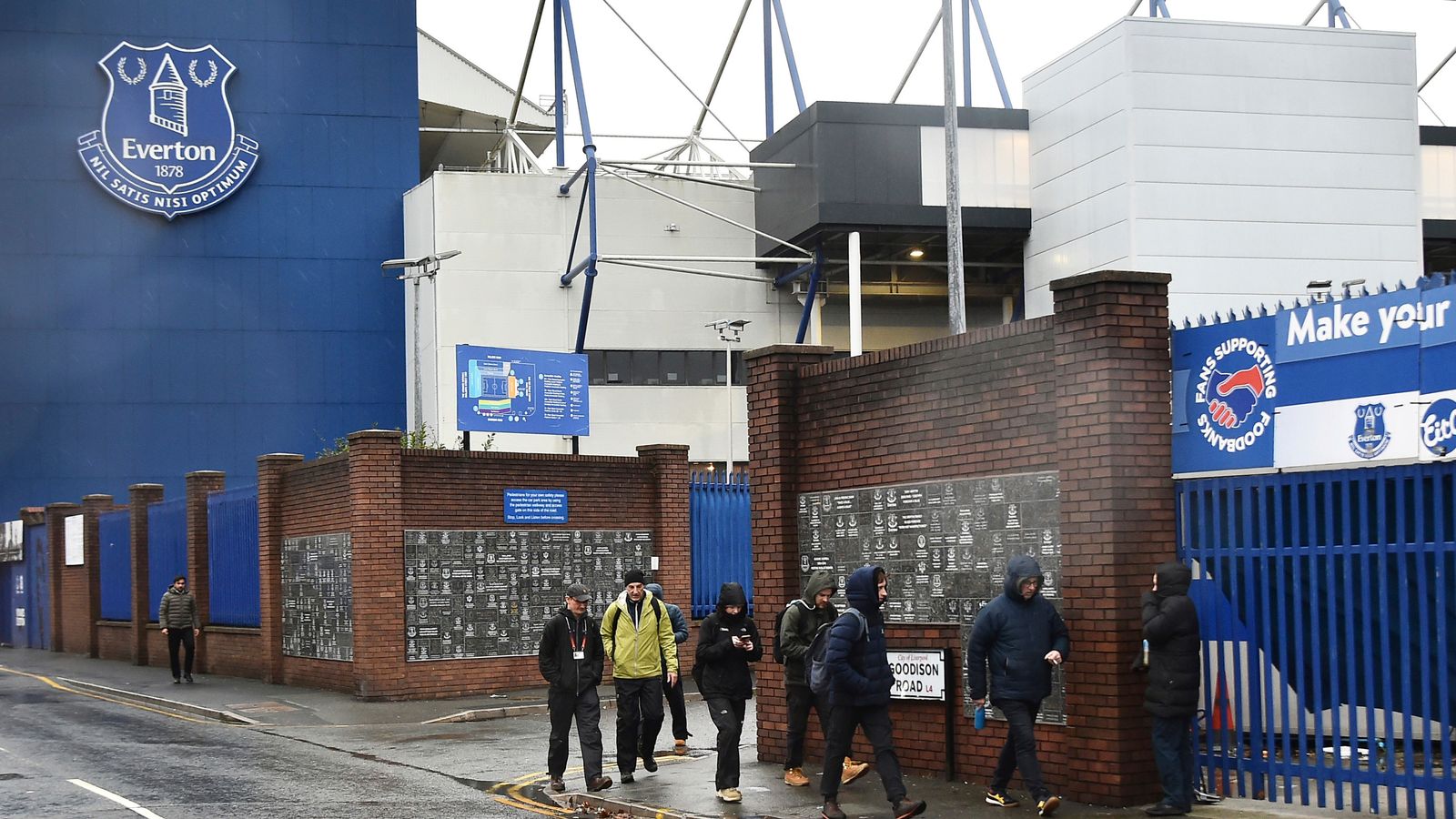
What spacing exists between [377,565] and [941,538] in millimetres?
11983

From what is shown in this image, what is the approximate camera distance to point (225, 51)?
48250mm

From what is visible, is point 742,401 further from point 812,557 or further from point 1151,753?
point 1151,753

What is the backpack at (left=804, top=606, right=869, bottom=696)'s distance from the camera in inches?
422

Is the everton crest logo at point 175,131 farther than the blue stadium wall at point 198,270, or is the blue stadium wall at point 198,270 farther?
the everton crest logo at point 175,131

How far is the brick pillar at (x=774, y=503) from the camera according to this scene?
14.2 meters

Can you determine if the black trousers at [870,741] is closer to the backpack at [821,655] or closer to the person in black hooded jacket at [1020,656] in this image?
the backpack at [821,655]

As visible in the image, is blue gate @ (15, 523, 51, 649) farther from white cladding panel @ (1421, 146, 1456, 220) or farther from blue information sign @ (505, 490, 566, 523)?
white cladding panel @ (1421, 146, 1456, 220)

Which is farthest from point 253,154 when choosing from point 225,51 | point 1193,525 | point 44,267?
point 1193,525

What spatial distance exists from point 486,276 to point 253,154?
32.4ft

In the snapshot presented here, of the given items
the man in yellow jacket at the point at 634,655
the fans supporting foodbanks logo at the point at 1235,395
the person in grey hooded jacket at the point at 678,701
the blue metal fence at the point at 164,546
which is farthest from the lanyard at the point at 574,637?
the blue metal fence at the point at 164,546

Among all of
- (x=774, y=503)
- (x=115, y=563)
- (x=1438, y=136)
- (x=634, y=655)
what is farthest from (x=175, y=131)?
(x=634, y=655)

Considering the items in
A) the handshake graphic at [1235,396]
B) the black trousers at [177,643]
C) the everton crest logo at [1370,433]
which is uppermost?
the handshake graphic at [1235,396]

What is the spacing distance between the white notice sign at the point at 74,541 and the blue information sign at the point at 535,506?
16.6 m

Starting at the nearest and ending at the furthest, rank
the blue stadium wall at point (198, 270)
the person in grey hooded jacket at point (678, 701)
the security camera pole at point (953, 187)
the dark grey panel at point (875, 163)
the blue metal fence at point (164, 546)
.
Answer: the person in grey hooded jacket at point (678, 701)
the security camera pole at point (953, 187)
the blue metal fence at point (164, 546)
the dark grey panel at point (875, 163)
the blue stadium wall at point (198, 270)
